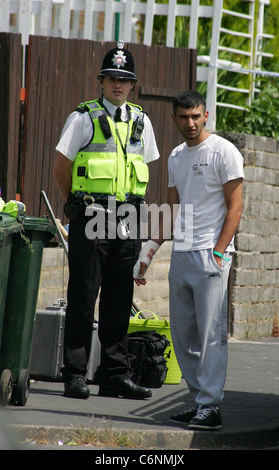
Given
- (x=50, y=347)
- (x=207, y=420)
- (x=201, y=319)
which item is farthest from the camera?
(x=50, y=347)

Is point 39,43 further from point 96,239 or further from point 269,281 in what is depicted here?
point 269,281

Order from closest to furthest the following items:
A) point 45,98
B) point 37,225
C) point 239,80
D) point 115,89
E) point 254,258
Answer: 1. point 37,225
2. point 115,89
3. point 45,98
4. point 254,258
5. point 239,80

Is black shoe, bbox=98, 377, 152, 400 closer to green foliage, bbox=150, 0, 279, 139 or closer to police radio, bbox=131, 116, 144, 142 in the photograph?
police radio, bbox=131, 116, 144, 142

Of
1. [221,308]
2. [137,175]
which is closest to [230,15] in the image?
[137,175]

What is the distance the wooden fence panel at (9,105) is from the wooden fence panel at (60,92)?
0.47 ft

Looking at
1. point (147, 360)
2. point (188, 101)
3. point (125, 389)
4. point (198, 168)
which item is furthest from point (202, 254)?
point (147, 360)

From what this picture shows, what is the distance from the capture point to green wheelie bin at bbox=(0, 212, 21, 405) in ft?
19.3

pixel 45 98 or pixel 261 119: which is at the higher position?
pixel 261 119

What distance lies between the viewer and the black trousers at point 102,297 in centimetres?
655

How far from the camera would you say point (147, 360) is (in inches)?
281

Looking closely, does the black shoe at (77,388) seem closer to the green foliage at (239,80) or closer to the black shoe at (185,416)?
the black shoe at (185,416)

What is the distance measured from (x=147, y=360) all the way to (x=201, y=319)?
4.68 feet

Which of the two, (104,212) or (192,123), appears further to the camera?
(104,212)

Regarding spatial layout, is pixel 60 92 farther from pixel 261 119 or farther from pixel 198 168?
pixel 198 168
